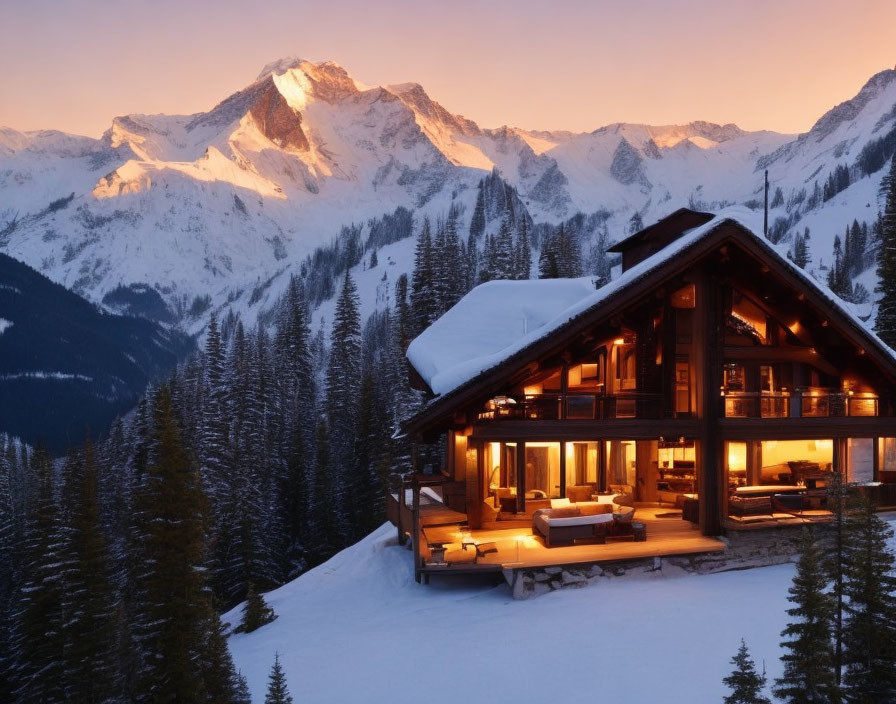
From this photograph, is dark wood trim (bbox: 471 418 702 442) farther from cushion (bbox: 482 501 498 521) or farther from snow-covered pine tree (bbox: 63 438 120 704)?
snow-covered pine tree (bbox: 63 438 120 704)

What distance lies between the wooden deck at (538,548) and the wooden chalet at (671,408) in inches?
2.6

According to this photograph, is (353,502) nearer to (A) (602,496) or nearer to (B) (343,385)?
(B) (343,385)

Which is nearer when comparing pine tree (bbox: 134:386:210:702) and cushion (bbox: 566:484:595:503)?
pine tree (bbox: 134:386:210:702)

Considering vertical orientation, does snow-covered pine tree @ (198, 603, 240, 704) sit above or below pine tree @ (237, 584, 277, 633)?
below

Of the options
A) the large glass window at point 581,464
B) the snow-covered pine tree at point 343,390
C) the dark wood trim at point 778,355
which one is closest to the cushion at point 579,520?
the large glass window at point 581,464

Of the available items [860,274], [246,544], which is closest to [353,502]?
[246,544]

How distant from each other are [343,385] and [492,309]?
143 feet

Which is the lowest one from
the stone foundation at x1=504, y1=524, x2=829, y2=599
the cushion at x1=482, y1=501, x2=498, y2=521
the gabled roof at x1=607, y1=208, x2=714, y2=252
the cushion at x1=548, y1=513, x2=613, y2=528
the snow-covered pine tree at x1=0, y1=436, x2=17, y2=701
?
the snow-covered pine tree at x1=0, y1=436, x2=17, y2=701

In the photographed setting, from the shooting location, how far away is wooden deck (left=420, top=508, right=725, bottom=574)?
14688 millimetres

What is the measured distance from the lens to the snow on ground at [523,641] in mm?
10367

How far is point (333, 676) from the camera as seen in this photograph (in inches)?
457

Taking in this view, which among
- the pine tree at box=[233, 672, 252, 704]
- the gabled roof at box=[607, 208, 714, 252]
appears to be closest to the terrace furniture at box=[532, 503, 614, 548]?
the pine tree at box=[233, 672, 252, 704]

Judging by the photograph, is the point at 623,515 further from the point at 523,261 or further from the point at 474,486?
the point at 523,261

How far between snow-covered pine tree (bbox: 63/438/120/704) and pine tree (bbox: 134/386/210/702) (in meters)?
8.42
